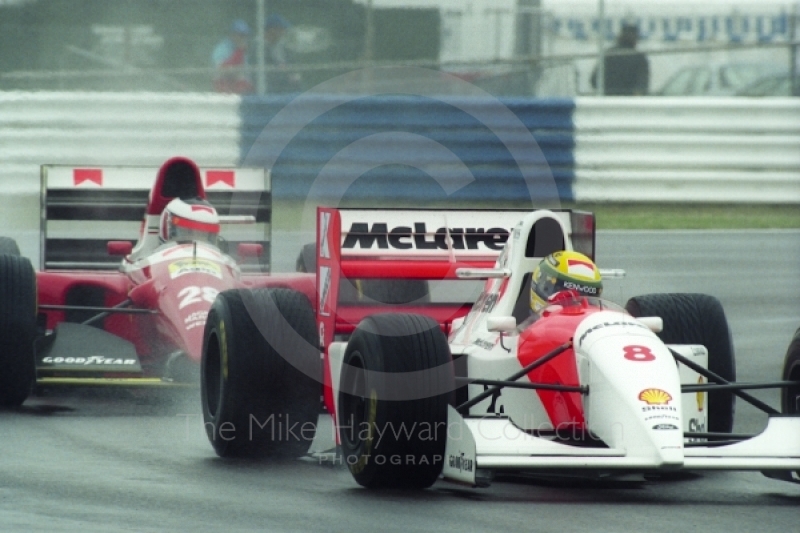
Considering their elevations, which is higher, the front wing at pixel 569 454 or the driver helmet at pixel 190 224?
the driver helmet at pixel 190 224

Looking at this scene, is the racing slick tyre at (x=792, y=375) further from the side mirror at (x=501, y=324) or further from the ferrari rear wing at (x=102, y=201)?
the ferrari rear wing at (x=102, y=201)

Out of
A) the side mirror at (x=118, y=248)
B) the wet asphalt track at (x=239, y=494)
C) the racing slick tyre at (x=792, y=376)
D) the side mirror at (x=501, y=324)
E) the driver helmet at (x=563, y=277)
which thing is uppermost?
the driver helmet at (x=563, y=277)

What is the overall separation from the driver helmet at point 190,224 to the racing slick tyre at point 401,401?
4.17 meters

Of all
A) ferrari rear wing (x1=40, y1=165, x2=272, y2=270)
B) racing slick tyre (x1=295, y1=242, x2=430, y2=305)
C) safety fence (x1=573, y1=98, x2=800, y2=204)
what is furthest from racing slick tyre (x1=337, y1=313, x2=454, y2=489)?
safety fence (x1=573, y1=98, x2=800, y2=204)

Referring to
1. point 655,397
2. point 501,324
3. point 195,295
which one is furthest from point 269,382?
point 195,295

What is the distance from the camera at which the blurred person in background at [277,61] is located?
1938 cm

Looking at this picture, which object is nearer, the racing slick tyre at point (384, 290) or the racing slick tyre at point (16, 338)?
the racing slick tyre at point (16, 338)

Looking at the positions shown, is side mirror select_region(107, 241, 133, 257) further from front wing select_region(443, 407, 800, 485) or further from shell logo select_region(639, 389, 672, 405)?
shell logo select_region(639, 389, 672, 405)

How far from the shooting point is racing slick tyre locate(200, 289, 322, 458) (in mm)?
7598

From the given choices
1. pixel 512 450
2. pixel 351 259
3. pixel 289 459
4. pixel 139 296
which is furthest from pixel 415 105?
pixel 512 450

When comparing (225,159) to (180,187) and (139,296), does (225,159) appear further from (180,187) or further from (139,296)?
(139,296)

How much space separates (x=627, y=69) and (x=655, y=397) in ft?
44.6

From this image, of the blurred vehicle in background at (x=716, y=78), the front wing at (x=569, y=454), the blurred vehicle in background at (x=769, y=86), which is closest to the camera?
the front wing at (x=569, y=454)

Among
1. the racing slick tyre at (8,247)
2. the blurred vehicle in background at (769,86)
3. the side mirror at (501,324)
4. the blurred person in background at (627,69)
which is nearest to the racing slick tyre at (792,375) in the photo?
the side mirror at (501,324)
